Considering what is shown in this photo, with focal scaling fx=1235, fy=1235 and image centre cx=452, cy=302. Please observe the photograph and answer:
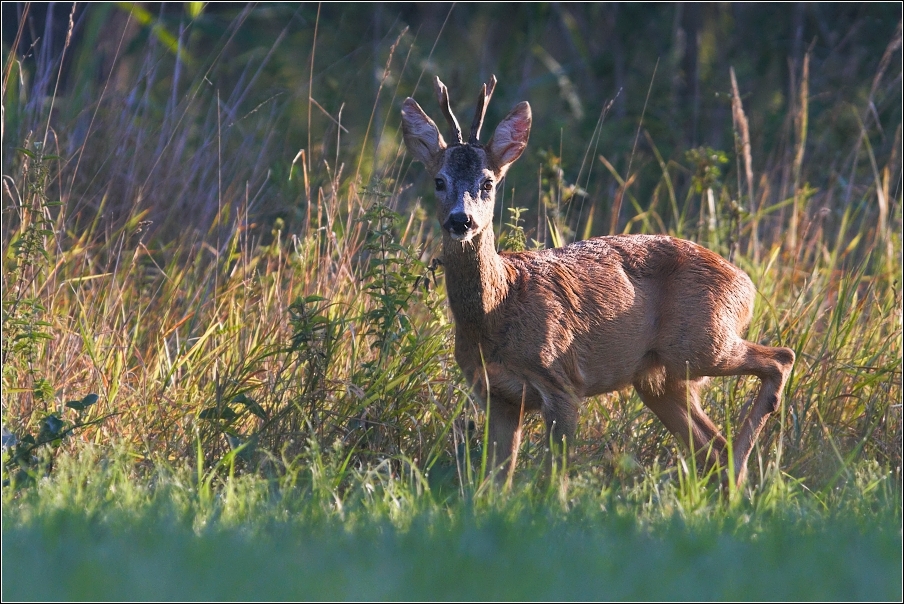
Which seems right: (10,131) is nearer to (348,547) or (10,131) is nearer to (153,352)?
(153,352)

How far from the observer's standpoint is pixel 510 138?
552cm

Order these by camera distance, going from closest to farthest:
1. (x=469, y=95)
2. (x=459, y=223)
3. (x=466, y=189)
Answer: (x=459, y=223) < (x=466, y=189) < (x=469, y=95)

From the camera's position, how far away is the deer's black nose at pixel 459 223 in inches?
198

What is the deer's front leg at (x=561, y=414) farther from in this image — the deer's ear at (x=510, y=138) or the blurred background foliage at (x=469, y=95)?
the blurred background foliage at (x=469, y=95)

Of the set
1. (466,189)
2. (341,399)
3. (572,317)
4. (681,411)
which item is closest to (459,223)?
(466,189)

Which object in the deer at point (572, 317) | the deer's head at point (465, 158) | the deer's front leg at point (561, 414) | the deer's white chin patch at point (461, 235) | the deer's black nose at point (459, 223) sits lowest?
the deer's front leg at point (561, 414)

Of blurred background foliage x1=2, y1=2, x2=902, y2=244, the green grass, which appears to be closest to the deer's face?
the green grass

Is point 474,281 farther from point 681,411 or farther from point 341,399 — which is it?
point 681,411

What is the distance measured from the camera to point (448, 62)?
1452 cm

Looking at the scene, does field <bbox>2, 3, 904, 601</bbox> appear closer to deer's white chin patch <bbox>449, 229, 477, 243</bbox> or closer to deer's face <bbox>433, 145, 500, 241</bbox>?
deer's face <bbox>433, 145, 500, 241</bbox>

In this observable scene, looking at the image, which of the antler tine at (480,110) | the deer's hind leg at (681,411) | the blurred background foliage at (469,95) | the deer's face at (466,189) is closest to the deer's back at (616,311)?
the deer's hind leg at (681,411)

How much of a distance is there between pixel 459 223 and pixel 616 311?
104cm

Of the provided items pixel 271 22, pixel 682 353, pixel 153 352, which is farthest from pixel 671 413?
pixel 271 22

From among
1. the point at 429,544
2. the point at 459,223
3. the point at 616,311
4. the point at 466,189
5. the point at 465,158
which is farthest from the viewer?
the point at 616,311
